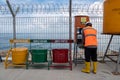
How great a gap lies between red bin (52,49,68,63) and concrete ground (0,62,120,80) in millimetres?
353

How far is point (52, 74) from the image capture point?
8570 millimetres

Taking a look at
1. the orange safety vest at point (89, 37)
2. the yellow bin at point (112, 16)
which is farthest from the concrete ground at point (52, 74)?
the yellow bin at point (112, 16)

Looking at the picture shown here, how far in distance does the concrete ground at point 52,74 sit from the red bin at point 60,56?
35 cm

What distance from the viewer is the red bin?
9500mm

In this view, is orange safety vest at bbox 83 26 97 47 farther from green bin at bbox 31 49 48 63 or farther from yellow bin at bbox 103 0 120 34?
green bin at bbox 31 49 48 63

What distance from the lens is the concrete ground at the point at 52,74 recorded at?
8117 mm

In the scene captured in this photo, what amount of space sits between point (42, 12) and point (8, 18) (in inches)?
62.7

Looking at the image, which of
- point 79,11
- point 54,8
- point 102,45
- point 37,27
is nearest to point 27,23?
point 37,27

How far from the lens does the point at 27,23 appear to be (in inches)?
449

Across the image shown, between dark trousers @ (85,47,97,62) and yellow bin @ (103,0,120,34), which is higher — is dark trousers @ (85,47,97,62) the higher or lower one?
the lower one

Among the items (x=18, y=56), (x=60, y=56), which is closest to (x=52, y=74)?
(x=60, y=56)

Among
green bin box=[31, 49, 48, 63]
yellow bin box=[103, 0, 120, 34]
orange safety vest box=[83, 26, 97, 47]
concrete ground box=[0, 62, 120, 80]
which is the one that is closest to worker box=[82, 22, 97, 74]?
orange safety vest box=[83, 26, 97, 47]

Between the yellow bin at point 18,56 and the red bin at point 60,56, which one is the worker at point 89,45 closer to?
the red bin at point 60,56

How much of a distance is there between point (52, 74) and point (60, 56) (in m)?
1.08
